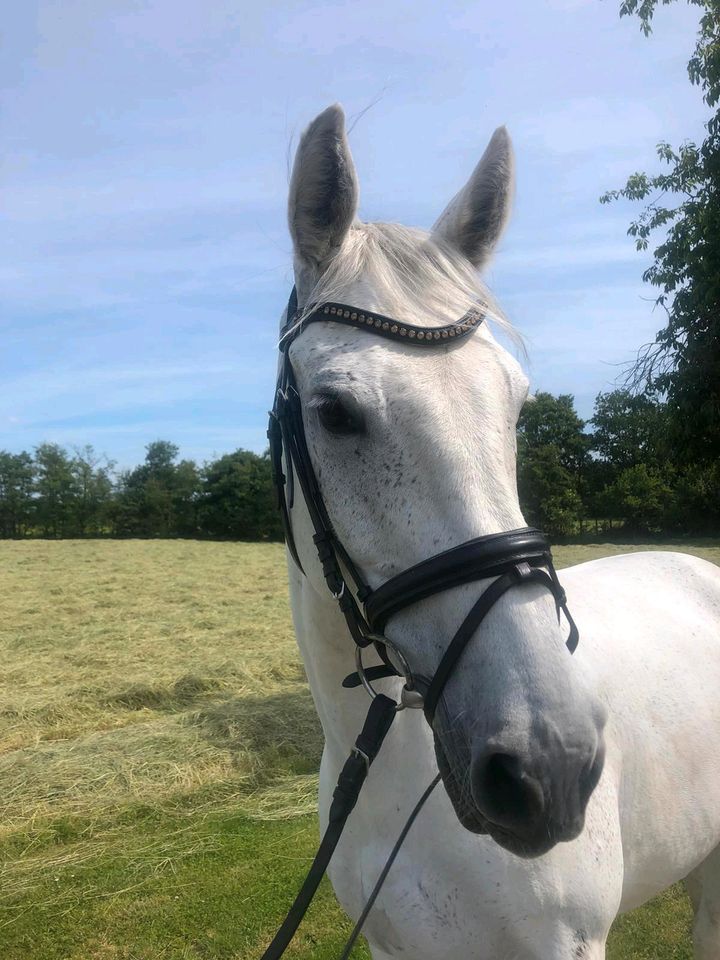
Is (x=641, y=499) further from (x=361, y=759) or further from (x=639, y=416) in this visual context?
(x=361, y=759)

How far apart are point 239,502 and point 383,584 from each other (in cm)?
3275

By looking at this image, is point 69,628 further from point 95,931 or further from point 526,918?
point 526,918

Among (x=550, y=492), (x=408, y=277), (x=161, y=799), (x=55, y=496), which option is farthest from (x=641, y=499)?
(x=55, y=496)

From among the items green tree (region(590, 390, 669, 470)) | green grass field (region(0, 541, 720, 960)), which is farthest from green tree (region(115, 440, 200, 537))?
green tree (region(590, 390, 669, 470))

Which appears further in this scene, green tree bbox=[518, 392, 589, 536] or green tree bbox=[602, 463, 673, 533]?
green tree bbox=[602, 463, 673, 533]

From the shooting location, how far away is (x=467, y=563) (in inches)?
51.8

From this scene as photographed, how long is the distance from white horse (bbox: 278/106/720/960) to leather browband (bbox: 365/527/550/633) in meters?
0.03

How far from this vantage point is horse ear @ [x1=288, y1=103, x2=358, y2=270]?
5.57ft

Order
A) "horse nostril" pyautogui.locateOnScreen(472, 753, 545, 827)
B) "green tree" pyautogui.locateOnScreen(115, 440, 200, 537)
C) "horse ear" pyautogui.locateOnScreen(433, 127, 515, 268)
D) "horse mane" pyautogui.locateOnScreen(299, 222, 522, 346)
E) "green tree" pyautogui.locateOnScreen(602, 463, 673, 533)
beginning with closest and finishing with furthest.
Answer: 1. "horse nostril" pyautogui.locateOnScreen(472, 753, 545, 827)
2. "horse mane" pyautogui.locateOnScreen(299, 222, 522, 346)
3. "horse ear" pyautogui.locateOnScreen(433, 127, 515, 268)
4. "green tree" pyautogui.locateOnScreen(602, 463, 673, 533)
5. "green tree" pyautogui.locateOnScreen(115, 440, 200, 537)

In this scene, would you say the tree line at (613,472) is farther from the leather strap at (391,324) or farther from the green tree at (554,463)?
the leather strap at (391,324)

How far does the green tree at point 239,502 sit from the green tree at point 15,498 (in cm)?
1171

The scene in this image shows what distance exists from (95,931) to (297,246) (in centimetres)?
420

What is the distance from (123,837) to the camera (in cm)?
481

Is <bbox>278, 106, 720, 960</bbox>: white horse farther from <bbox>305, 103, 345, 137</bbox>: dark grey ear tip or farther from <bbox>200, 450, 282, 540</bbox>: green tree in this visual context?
<bbox>200, 450, 282, 540</bbox>: green tree
